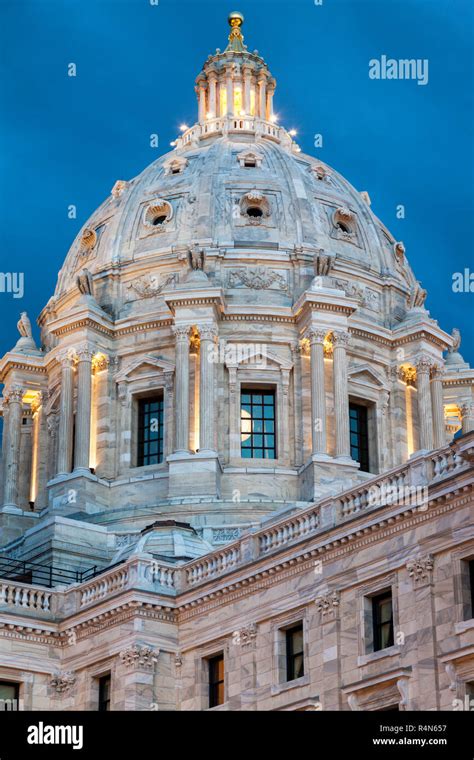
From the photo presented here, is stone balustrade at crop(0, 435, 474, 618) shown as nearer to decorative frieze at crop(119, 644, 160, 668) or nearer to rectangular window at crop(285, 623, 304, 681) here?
decorative frieze at crop(119, 644, 160, 668)

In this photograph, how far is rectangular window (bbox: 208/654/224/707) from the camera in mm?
58688

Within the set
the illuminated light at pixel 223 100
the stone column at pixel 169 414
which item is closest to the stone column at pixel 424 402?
the stone column at pixel 169 414

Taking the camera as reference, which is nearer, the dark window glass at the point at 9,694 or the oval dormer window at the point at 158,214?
the dark window glass at the point at 9,694

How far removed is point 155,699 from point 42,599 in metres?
6.93

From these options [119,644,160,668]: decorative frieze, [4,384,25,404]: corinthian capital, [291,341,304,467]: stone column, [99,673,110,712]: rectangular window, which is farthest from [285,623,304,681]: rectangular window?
[4,384,25,404]: corinthian capital

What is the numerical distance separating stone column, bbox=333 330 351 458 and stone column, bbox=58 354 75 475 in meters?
12.8

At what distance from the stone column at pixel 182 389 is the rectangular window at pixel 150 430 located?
256 cm

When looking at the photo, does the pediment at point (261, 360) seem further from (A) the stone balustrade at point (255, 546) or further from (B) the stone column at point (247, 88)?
(A) the stone balustrade at point (255, 546)

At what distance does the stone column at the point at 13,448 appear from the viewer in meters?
87.5

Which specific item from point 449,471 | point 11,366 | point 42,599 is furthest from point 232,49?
point 449,471

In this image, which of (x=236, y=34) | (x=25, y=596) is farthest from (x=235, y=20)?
(x=25, y=596)

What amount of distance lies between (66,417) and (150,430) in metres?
4.10

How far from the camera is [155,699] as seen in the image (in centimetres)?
5941
